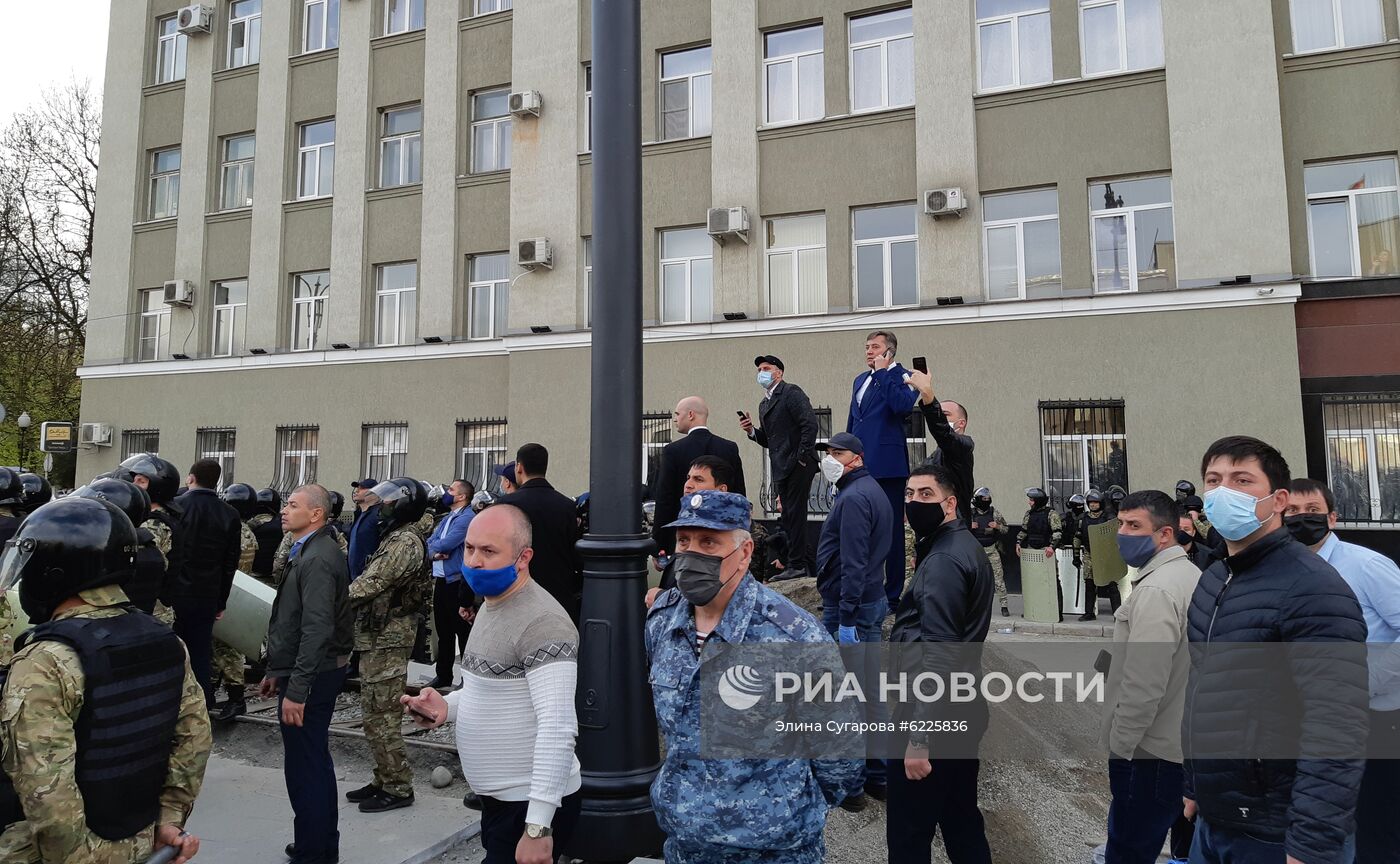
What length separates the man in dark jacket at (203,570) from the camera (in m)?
6.68

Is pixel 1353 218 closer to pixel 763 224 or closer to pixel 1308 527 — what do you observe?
pixel 763 224

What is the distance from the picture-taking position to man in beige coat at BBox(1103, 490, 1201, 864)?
3674 millimetres

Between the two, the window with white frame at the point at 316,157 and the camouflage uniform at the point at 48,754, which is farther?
the window with white frame at the point at 316,157

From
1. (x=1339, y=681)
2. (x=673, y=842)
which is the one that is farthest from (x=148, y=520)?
(x=1339, y=681)

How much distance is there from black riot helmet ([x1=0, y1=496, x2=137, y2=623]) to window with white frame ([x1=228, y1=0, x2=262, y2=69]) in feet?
74.1

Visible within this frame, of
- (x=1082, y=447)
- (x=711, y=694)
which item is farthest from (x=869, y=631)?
(x=1082, y=447)

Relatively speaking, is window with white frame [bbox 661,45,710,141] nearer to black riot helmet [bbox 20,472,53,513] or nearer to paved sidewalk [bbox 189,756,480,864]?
black riot helmet [bbox 20,472,53,513]

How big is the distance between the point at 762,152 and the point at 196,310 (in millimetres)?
14556

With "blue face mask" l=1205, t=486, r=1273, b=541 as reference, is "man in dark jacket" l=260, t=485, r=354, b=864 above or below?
below

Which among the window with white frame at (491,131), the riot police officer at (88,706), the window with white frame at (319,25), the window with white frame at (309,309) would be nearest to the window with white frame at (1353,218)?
the window with white frame at (491,131)

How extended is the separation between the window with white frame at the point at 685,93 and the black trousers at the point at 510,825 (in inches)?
595

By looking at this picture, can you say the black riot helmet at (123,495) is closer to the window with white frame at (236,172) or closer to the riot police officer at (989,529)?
the riot police officer at (989,529)

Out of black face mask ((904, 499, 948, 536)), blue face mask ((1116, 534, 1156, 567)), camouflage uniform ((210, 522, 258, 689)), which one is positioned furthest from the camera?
camouflage uniform ((210, 522, 258, 689))

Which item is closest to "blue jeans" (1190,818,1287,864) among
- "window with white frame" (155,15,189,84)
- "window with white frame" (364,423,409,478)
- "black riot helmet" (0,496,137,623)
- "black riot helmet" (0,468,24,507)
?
"black riot helmet" (0,496,137,623)
